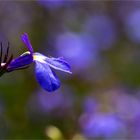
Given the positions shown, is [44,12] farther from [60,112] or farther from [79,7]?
[60,112]

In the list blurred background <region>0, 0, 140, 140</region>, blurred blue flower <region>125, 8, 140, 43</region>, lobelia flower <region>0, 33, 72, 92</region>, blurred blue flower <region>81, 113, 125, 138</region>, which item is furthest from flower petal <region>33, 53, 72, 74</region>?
blurred blue flower <region>125, 8, 140, 43</region>

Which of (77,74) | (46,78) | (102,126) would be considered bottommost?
(46,78)

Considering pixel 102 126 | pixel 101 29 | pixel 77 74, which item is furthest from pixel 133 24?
pixel 102 126

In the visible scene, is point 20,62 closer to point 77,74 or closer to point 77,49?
point 77,74

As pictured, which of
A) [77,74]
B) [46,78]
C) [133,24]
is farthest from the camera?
[133,24]

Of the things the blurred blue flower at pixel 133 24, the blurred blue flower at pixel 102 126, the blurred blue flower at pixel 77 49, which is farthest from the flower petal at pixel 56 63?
the blurred blue flower at pixel 133 24

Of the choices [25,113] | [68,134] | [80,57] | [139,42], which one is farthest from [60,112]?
[139,42]
